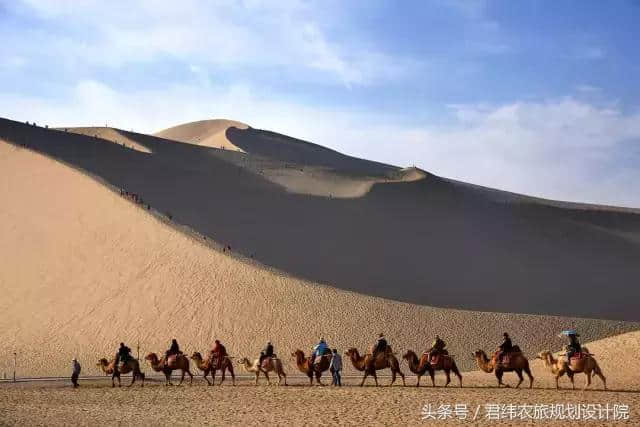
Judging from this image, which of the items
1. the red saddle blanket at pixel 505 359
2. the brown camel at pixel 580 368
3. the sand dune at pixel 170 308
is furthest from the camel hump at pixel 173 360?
the brown camel at pixel 580 368

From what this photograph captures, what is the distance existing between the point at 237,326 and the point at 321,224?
844 inches

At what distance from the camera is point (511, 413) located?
52.1 ft

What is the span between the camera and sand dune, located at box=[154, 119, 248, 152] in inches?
3733

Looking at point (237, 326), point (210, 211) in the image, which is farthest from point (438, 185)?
point (237, 326)

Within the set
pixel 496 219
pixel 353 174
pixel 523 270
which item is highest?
pixel 353 174

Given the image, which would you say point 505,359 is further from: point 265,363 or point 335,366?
point 265,363

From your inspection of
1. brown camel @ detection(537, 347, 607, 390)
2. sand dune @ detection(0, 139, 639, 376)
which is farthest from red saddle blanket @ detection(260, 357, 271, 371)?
brown camel @ detection(537, 347, 607, 390)

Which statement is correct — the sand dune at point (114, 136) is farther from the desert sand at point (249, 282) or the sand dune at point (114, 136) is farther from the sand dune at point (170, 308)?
the sand dune at point (170, 308)

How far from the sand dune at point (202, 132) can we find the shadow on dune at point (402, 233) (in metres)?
23.1

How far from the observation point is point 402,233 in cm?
5312

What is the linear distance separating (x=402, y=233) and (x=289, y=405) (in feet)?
117

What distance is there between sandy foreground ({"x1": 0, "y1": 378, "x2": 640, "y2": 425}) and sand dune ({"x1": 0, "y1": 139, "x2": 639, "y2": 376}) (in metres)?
7.32

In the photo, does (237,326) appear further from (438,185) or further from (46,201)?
(438,185)

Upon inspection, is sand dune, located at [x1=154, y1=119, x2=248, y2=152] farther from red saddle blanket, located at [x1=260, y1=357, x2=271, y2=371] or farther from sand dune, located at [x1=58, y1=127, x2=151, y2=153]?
red saddle blanket, located at [x1=260, y1=357, x2=271, y2=371]
